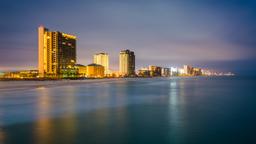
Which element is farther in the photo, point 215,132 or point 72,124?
point 72,124

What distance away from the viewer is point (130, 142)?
14.3m

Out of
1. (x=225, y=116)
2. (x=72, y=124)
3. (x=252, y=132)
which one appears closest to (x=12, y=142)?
(x=72, y=124)

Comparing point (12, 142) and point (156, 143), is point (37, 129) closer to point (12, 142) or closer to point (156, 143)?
point (12, 142)

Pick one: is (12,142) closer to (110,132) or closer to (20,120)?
(110,132)

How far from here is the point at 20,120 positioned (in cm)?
2120

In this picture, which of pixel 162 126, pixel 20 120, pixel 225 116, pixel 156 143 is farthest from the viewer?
pixel 225 116

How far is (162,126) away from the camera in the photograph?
18.7 meters

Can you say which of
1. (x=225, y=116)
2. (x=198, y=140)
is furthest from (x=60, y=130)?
(x=225, y=116)

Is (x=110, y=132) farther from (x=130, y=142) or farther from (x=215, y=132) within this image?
(x=215, y=132)

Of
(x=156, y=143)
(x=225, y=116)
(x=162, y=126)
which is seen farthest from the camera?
(x=225, y=116)

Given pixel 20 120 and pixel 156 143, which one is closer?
pixel 156 143

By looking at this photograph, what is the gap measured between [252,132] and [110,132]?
890 cm

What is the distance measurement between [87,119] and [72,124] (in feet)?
7.95

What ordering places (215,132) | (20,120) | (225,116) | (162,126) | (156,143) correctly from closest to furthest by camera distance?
(156,143) < (215,132) < (162,126) < (20,120) < (225,116)
